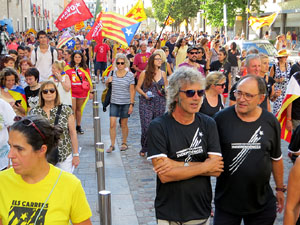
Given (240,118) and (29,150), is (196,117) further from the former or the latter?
(29,150)

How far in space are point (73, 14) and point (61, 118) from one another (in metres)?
11.5

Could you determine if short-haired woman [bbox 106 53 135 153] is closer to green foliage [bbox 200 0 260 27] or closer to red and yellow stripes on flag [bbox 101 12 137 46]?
red and yellow stripes on flag [bbox 101 12 137 46]

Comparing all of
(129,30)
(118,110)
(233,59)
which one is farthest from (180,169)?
(233,59)

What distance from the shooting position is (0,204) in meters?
2.71

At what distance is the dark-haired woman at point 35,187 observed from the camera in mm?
2684

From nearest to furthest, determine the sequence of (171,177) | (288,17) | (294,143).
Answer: (171,177) → (294,143) → (288,17)

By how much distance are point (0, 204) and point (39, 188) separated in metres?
0.25

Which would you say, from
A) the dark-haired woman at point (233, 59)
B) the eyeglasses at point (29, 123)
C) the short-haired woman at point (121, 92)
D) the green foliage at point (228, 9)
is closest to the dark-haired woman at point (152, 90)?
the short-haired woman at point (121, 92)

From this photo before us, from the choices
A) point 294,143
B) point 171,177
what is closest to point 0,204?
point 171,177

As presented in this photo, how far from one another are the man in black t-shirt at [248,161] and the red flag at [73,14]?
1314 cm

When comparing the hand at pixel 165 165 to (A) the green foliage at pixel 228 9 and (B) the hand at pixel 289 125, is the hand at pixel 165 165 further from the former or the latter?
(A) the green foliage at pixel 228 9

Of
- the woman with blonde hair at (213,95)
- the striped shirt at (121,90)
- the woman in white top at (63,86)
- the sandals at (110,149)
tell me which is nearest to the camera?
the woman with blonde hair at (213,95)

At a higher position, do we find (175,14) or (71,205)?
(175,14)

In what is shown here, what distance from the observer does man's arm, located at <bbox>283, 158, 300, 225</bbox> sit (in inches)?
109
